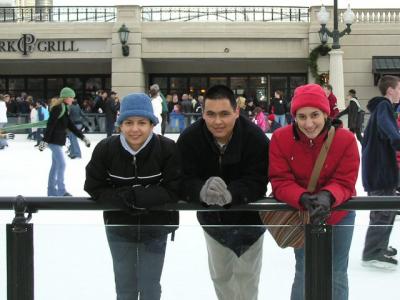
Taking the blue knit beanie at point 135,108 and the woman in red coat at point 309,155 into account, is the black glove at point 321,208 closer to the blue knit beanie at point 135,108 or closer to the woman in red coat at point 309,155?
the woman in red coat at point 309,155

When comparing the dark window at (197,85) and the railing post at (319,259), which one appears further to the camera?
the dark window at (197,85)

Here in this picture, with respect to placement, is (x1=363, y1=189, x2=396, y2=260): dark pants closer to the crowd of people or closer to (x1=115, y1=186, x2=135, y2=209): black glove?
the crowd of people

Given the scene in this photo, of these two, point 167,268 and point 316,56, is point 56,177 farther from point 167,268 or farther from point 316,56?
point 316,56

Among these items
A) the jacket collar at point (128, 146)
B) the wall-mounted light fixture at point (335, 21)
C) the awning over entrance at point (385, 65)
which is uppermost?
the wall-mounted light fixture at point (335, 21)

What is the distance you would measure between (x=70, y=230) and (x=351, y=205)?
49.1 inches

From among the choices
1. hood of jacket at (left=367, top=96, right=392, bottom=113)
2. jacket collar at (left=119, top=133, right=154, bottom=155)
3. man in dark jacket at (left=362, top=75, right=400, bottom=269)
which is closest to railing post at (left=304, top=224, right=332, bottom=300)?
jacket collar at (left=119, top=133, right=154, bottom=155)

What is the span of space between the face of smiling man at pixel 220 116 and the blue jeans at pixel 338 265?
67 centimetres

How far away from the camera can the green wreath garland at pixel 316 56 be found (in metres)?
28.2

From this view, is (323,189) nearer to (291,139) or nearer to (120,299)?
(291,139)

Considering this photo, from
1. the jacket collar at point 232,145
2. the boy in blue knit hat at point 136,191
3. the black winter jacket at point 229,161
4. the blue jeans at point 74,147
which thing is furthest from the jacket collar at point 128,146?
the blue jeans at point 74,147

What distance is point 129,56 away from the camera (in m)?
28.6

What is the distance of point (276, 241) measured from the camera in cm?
276

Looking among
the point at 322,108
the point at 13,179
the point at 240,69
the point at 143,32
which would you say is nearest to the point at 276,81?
the point at 240,69

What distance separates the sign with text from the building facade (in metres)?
0.05
